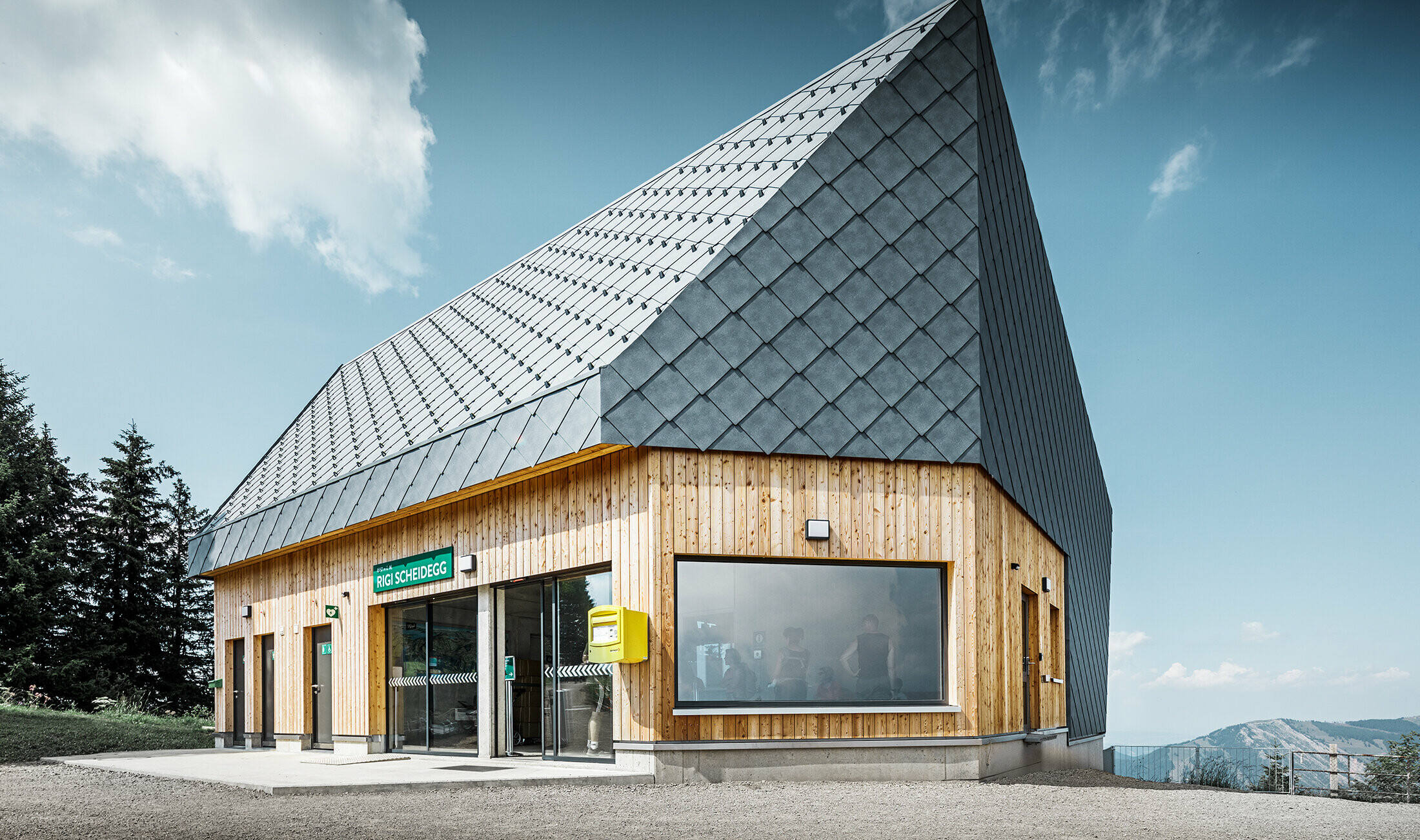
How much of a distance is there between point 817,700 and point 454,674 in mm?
5461

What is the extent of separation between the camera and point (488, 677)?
43.9 feet

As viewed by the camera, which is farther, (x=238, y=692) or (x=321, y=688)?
(x=238, y=692)

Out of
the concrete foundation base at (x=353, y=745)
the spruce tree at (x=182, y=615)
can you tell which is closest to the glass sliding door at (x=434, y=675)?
the concrete foundation base at (x=353, y=745)

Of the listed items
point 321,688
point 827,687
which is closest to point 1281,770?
point 827,687

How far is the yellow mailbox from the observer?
10.6 m

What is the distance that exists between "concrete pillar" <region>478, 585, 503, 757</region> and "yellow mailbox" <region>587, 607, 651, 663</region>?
2945 millimetres

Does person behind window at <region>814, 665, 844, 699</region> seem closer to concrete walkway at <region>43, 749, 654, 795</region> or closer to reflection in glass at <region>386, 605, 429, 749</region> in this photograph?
concrete walkway at <region>43, 749, 654, 795</region>

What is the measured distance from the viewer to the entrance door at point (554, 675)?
11695 mm

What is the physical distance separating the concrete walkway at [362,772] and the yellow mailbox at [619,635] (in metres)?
1.21

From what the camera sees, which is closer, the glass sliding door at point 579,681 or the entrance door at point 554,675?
the glass sliding door at point 579,681

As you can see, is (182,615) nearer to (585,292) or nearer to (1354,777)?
(585,292)

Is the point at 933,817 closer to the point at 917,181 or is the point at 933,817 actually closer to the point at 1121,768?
the point at 917,181

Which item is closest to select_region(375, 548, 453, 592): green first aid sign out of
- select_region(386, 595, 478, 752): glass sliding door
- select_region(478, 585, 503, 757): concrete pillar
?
select_region(386, 595, 478, 752): glass sliding door

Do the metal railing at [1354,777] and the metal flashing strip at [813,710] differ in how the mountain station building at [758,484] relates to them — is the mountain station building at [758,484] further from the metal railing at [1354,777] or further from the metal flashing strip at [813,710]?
the metal railing at [1354,777]
